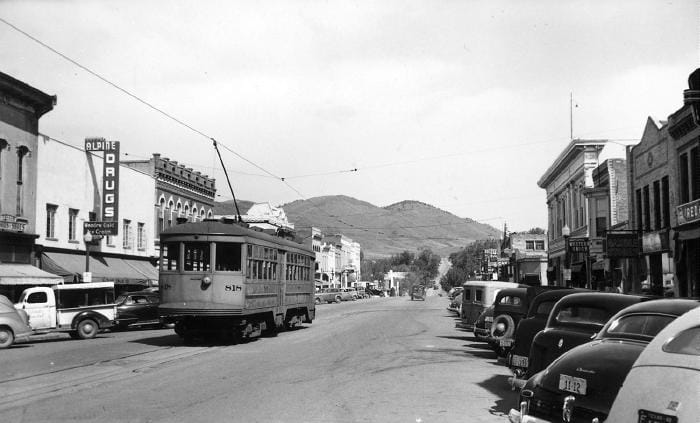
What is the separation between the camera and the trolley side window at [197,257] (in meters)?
19.9

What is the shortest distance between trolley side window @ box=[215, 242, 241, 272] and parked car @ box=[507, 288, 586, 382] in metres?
10.4

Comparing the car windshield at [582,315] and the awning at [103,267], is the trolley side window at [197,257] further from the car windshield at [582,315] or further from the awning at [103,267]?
the awning at [103,267]

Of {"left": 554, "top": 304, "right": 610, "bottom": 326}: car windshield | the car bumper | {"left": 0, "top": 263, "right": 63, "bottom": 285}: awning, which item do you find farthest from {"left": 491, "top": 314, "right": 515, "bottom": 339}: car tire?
{"left": 0, "top": 263, "right": 63, "bottom": 285}: awning

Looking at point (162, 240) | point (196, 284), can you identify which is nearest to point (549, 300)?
point (196, 284)

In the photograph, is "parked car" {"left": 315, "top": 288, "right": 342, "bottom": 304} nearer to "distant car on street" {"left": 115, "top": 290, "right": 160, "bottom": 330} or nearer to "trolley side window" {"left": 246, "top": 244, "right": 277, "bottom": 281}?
"distant car on street" {"left": 115, "top": 290, "right": 160, "bottom": 330}

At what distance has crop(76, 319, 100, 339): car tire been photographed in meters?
24.2

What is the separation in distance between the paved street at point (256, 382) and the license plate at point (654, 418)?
4625 mm

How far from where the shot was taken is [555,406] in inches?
260

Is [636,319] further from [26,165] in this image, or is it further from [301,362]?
[26,165]

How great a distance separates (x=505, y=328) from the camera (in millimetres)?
15914

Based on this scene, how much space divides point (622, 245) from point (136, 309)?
21.3 m

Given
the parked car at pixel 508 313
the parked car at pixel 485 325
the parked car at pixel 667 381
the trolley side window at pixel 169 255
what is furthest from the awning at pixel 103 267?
the parked car at pixel 667 381

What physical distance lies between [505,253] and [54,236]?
53.1m

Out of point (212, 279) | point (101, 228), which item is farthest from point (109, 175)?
point (212, 279)
